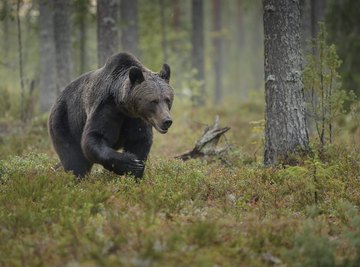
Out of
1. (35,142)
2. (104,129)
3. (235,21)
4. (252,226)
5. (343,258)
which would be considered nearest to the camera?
(343,258)

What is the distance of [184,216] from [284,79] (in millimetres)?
3974

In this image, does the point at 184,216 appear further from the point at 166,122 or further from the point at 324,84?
the point at 324,84

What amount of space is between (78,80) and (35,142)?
185 inches

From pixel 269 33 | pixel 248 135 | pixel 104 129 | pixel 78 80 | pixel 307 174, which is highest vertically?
pixel 269 33

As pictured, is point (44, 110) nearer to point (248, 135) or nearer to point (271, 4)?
point (248, 135)

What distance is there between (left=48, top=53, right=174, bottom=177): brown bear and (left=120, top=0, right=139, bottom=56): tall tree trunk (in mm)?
14413

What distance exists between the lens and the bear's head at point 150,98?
7885 mm

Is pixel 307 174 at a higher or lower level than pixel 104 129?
lower

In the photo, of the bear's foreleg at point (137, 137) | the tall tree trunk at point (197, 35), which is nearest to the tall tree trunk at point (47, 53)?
the tall tree trunk at point (197, 35)

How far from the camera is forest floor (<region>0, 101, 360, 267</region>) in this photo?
17.6ft

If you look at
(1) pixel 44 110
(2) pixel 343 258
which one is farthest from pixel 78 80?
(1) pixel 44 110

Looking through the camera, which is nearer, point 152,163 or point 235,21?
point 152,163

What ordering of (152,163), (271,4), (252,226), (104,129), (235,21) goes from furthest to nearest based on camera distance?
(235,21) → (152,163) → (271,4) → (104,129) → (252,226)

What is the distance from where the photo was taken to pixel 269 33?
9.47 m
